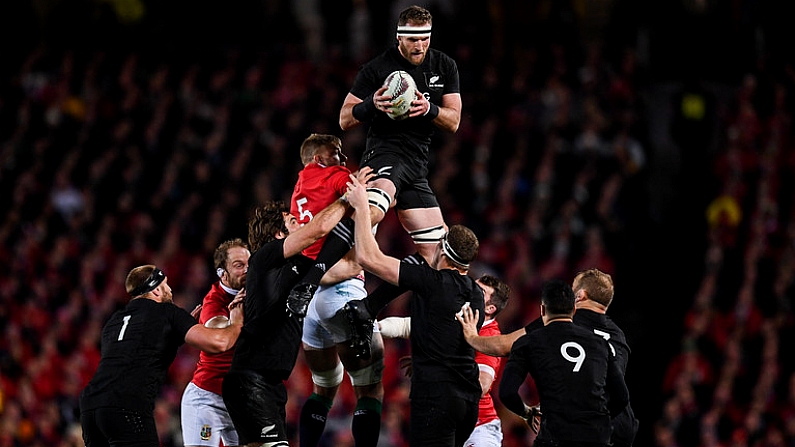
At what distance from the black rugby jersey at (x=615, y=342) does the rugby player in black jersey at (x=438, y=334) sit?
27.1 inches

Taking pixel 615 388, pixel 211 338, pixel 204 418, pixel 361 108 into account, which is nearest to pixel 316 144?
pixel 361 108

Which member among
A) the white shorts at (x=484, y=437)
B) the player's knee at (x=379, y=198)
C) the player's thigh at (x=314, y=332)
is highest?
the player's knee at (x=379, y=198)

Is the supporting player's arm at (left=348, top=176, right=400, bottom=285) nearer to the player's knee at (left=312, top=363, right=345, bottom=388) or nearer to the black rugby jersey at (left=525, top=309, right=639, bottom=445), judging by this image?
the black rugby jersey at (left=525, top=309, right=639, bottom=445)

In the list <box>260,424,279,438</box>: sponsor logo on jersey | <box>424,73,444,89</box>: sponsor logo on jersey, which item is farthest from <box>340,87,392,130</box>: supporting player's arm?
<box>260,424,279,438</box>: sponsor logo on jersey

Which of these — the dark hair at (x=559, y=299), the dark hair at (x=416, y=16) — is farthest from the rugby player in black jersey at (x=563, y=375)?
the dark hair at (x=416, y=16)

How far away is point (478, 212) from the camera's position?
1894 cm

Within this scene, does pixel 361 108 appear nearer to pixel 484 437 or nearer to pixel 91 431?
pixel 484 437

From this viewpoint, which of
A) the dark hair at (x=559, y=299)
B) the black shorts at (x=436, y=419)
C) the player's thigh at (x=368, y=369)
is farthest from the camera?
the player's thigh at (x=368, y=369)

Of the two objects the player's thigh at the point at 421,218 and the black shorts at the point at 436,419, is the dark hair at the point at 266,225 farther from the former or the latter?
the black shorts at the point at 436,419

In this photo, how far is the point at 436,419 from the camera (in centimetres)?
937

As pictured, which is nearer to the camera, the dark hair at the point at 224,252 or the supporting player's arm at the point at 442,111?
the supporting player's arm at the point at 442,111

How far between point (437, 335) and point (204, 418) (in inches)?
90.3

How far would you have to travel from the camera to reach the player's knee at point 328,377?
10742 millimetres

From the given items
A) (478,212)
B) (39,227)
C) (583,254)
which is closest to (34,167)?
(39,227)
